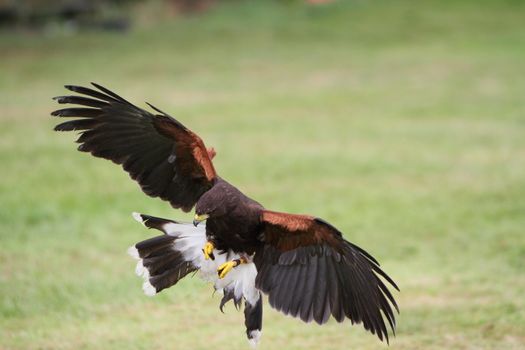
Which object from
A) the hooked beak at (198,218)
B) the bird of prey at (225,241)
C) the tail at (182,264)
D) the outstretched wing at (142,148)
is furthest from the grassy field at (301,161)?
the hooked beak at (198,218)

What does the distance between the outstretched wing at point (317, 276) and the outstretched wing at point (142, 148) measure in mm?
695

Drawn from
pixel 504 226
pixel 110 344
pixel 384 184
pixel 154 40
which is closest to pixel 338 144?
pixel 384 184

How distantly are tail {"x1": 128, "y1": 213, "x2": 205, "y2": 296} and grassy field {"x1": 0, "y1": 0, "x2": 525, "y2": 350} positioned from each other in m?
0.60

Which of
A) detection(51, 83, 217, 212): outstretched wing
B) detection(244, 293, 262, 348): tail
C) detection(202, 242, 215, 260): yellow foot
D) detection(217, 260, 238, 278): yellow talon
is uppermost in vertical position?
detection(51, 83, 217, 212): outstretched wing

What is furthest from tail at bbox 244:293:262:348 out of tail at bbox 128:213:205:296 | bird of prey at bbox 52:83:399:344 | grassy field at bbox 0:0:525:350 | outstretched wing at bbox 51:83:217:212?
outstretched wing at bbox 51:83:217:212

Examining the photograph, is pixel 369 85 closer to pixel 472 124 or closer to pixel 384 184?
pixel 472 124

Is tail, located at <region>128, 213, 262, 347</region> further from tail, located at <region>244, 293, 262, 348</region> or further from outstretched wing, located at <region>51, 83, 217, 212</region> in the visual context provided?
outstretched wing, located at <region>51, 83, 217, 212</region>

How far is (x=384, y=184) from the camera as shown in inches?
461

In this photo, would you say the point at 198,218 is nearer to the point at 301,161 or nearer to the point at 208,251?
the point at 208,251

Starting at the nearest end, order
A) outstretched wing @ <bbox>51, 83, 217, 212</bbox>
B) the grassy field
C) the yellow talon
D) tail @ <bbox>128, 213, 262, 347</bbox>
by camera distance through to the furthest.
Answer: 1. the yellow talon
2. tail @ <bbox>128, 213, 262, 347</bbox>
3. outstretched wing @ <bbox>51, 83, 217, 212</bbox>
4. the grassy field

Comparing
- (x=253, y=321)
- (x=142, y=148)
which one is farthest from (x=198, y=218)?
(x=142, y=148)

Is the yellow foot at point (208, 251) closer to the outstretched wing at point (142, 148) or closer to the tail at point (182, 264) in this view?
the tail at point (182, 264)

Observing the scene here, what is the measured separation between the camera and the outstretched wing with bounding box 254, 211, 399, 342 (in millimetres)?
5496

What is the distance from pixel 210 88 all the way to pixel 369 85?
287cm
